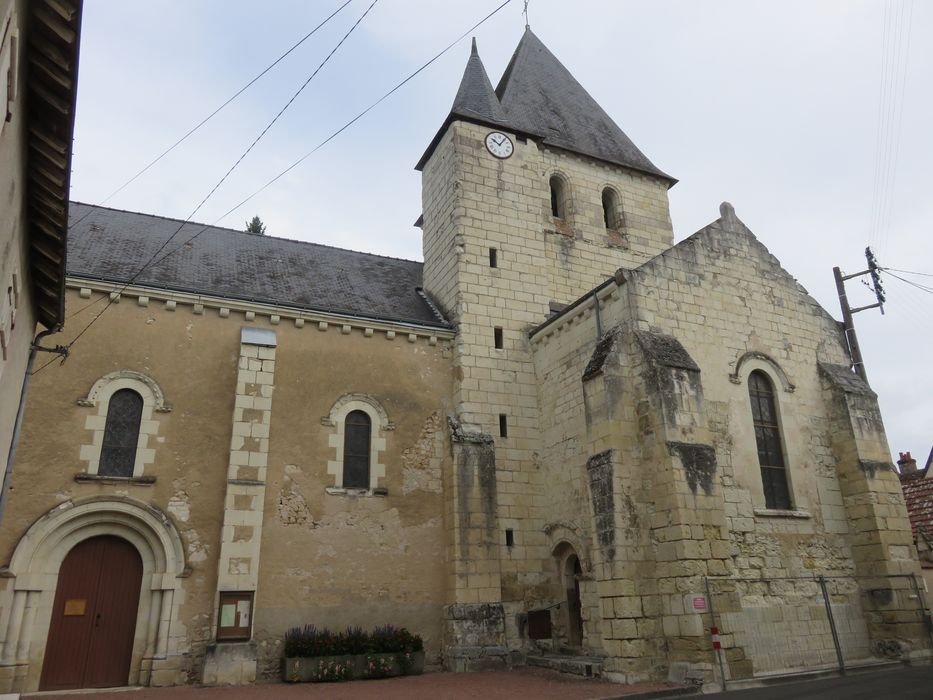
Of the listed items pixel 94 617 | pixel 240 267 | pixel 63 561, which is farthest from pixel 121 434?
pixel 240 267

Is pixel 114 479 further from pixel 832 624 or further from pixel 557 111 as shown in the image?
pixel 557 111

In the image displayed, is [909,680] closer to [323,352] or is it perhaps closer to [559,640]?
[559,640]

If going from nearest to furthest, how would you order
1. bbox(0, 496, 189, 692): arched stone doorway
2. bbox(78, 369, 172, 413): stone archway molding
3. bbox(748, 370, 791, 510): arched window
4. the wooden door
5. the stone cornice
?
bbox(0, 496, 189, 692): arched stone doorway → the wooden door → bbox(78, 369, 172, 413): stone archway molding → the stone cornice → bbox(748, 370, 791, 510): arched window

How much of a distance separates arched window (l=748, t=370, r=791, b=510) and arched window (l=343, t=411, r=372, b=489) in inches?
312

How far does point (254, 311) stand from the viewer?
14.1 meters

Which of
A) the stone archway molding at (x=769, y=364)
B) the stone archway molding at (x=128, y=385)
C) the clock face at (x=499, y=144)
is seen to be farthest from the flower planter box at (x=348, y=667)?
the clock face at (x=499, y=144)

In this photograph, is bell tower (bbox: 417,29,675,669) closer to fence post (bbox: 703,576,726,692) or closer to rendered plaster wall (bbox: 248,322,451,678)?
rendered plaster wall (bbox: 248,322,451,678)

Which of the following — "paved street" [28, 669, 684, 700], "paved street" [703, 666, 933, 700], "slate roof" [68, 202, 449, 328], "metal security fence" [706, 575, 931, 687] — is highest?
"slate roof" [68, 202, 449, 328]

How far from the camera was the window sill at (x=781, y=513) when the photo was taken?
41.0 feet

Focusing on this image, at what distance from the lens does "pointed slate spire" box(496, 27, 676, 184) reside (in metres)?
19.8

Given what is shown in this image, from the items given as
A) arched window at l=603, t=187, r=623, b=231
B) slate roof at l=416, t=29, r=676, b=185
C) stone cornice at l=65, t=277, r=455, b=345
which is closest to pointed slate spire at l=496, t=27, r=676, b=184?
slate roof at l=416, t=29, r=676, b=185

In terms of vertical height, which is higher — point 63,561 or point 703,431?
point 703,431

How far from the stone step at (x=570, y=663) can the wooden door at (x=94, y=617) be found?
7.29 metres

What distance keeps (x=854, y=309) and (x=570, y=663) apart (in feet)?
36.6
